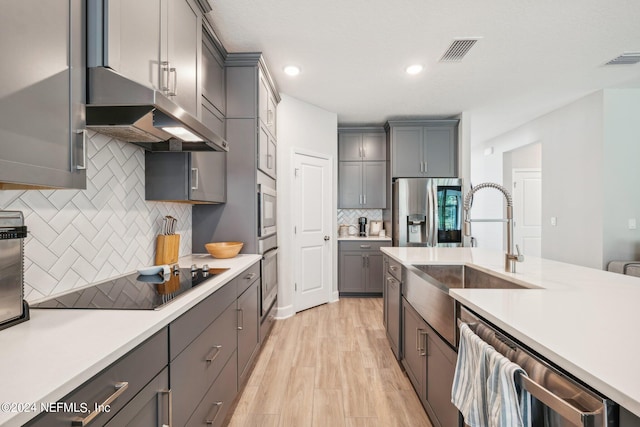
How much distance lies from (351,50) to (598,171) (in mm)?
3368

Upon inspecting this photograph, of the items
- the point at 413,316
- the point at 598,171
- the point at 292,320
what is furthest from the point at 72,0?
the point at 598,171

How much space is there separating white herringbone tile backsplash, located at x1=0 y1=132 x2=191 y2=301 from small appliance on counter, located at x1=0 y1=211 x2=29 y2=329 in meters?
0.27

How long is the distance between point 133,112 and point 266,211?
5.61 feet

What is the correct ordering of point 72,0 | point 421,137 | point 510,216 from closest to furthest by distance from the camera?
point 72,0, point 510,216, point 421,137

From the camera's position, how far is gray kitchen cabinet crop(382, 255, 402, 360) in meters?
2.33

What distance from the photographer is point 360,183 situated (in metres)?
4.86

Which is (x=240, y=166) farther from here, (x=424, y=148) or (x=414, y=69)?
(x=424, y=148)

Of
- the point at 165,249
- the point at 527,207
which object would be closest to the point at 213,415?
the point at 165,249

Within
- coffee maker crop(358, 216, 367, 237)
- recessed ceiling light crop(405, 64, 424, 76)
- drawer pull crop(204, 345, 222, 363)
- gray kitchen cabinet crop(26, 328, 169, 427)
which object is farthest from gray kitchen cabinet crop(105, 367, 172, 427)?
coffee maker crop(358, 216, 367, 237)

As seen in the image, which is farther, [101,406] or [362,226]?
[362,226]

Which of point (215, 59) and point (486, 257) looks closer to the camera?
point (486, 257)

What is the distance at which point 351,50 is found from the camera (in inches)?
105

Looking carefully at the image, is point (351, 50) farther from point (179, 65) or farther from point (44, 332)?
point (44, 332)

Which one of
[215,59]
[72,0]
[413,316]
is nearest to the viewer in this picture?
[72,0]
